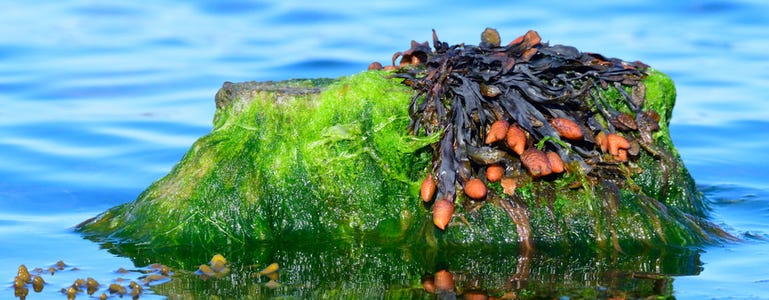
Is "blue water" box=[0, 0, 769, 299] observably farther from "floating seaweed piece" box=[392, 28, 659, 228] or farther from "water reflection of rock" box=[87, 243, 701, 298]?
"floating seaweed piece" box=[392, 28, 659, 228]

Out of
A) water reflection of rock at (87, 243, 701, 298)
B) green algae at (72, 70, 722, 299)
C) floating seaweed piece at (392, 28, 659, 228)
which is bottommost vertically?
water reflection of rock at (87, 243, 701, 298)

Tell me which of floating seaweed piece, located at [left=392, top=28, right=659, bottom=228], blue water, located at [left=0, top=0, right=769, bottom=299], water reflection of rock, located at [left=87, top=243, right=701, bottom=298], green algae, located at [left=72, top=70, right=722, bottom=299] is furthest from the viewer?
blue water, located at [left=0, top=0, right=769, bottom=299]

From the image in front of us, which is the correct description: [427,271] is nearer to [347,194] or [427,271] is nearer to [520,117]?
[347,194]

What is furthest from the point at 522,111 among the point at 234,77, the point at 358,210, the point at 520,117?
the point at 234,77

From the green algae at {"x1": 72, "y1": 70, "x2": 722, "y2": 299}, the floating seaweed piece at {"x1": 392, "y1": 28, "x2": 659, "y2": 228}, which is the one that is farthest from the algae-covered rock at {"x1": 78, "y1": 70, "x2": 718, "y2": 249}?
the floating seaweed piece at {"x1": 392, "y1": 28, "x2": 659, "y2": 228}

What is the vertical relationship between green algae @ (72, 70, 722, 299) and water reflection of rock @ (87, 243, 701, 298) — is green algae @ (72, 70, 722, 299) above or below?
above

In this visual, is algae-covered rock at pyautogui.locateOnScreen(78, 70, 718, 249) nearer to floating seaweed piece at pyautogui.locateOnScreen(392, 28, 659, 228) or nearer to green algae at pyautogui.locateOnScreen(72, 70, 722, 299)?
green algae at pyautogui.locateOnScreen(72, 70, 722, 299)

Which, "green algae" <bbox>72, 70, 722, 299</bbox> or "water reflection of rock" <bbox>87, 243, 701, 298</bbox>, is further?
"green algae" <bbox>72, 70, 722, 299</bbox>

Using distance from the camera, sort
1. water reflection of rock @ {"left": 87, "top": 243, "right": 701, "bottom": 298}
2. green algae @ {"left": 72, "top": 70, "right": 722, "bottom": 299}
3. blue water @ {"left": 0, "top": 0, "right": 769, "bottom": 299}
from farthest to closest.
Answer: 1. blue water @ {"left": 0, "top": 0, "right": 769, "bottom": 299}
2. green algae @ {"left": 72, "top": 70, "right": 722, "bottom": 299}
3. water reflection of rock @ {"left": 87, "top": 243, "right": 701, "bottom": 298}

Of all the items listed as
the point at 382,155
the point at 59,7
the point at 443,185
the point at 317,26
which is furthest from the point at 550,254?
the point at 59,7
